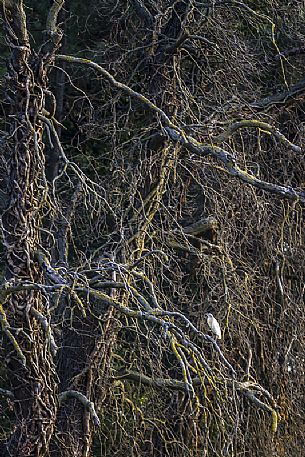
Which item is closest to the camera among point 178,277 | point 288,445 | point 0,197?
point 0,197

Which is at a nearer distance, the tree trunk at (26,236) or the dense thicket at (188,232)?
the tree trunk at (26,236)

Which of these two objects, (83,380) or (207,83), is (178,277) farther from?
(207,83)

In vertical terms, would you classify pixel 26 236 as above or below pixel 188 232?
above

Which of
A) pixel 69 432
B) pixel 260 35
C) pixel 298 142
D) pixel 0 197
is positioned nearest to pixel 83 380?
pixel 69 432

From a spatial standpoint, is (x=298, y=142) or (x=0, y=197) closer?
(x=0, y=197)

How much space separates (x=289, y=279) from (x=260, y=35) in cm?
186

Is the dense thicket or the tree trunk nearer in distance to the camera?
the tree trunk

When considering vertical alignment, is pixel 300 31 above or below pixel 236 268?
above

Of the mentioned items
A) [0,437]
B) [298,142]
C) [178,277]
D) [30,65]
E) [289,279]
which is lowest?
[0,437]

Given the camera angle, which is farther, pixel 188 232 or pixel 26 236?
pixel 188 232

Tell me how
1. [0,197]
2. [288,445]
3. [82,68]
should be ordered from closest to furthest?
1. [0,197]
2. [288,445]
3. [82,68]

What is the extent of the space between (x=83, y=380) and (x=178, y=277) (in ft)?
3.18

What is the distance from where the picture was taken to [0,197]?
6.21 m

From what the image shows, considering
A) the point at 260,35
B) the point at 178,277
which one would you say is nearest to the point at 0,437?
the point at 178,277
